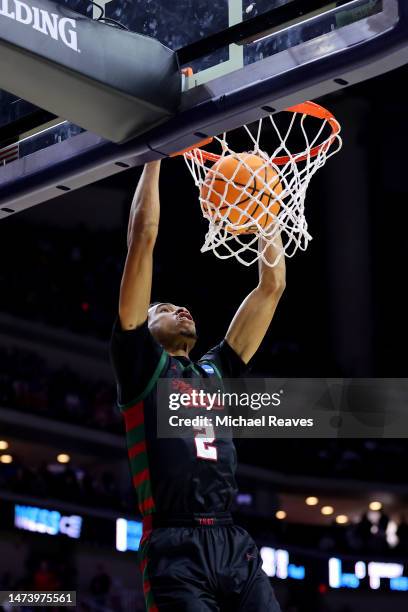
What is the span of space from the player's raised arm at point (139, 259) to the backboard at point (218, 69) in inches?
14.3

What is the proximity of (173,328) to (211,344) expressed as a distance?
10493 millimetres

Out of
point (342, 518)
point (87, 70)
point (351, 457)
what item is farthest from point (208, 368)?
point (342, 518)

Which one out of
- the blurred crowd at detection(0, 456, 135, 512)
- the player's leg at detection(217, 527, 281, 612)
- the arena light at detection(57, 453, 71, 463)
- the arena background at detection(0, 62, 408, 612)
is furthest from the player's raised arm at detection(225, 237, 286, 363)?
the arena light at detection(57, 453, 71, 463)

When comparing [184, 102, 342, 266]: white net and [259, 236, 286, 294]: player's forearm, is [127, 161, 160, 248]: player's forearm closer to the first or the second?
[184, 102, 342, 266]: white net

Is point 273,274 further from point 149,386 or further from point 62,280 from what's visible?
point 62,280

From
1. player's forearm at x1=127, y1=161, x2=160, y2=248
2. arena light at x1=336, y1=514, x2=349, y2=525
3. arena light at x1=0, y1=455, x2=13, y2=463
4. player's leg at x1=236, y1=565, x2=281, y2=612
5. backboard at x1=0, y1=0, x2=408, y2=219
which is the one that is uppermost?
backboard at x1=0, y1=0, x2=408, y2=219

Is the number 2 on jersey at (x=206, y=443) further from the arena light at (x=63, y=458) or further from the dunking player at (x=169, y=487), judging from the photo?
the arena light at (x=63, y=458)

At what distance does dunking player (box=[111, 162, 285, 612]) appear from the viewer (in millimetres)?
3582

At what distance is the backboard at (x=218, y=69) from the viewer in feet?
8.84

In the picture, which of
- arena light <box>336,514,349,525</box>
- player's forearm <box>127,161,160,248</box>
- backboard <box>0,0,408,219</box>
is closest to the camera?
backboard <box>0,0,408,219</box>

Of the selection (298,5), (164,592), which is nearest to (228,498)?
(164,592)

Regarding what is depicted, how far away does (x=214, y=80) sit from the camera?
9.86 feet

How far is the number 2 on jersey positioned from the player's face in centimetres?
42

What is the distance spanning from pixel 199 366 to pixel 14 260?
11812mm
